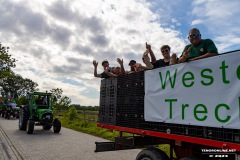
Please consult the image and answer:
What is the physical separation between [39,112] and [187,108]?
13.8m

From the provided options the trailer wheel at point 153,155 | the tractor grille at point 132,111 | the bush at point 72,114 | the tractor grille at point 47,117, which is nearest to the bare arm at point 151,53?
the tractor grille at point 132,111

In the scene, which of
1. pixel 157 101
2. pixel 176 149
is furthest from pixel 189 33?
pixel 176 149

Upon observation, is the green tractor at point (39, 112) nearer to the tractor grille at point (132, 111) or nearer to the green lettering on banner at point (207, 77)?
the tractor grille at point (132, 111)

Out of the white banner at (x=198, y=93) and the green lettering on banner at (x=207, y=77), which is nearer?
the white banner at (x=198, y=93)

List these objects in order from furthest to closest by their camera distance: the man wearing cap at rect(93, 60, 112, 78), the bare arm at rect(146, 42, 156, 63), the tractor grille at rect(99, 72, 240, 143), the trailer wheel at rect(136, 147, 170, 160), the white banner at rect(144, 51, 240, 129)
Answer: the man wearing cap at rect(93, 60, 112, 78) < the bare arm at rect(146, 42, 156, 63) < the trailer wheel at rect(136, 147, 170, 160) < the tractor grille at rect(99, 72, 240, 143) < the white banner at rect(144, 51, 240, 129)

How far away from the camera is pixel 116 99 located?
5.02 metres

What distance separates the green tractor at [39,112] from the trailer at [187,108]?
11006mm

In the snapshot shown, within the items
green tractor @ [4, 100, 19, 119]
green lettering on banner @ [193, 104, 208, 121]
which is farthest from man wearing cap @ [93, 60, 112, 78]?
green tractor @ [4, 100, 19, 119]

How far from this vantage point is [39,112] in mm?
15672

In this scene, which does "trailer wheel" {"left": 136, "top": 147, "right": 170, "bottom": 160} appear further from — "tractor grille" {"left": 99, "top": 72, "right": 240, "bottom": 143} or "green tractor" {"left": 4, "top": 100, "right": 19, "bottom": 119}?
"green tractor" {"left": 4, "top": 100, "right": 19, "bottom": 119}

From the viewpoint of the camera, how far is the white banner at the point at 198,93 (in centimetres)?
285

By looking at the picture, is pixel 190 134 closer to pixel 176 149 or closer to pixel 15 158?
pixel 176 149

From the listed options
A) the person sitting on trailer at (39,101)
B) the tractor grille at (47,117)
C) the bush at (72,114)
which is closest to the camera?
the tractor grille at (47,117)

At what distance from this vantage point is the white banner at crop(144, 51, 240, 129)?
2846 millimetres
